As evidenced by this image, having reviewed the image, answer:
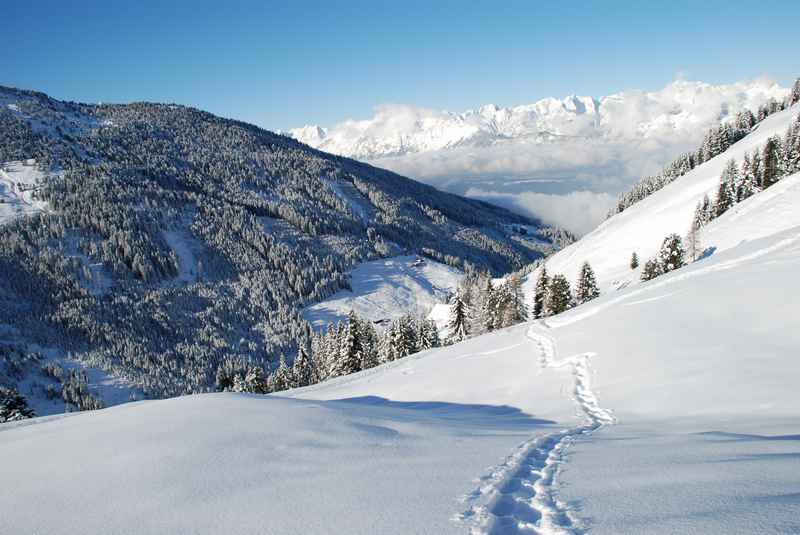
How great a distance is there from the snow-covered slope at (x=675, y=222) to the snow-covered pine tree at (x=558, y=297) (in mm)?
15890

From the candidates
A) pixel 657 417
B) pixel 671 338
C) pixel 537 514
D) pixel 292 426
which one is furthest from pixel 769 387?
pixel 292 426

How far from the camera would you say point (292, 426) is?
11.2 metres

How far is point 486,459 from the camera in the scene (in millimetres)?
8953

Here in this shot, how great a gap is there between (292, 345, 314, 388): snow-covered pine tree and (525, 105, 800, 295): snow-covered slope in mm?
49443

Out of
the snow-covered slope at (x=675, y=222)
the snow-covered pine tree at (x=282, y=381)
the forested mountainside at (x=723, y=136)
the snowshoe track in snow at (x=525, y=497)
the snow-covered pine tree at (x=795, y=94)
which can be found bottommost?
the snow-covered pine tree at (x=282, y=381)

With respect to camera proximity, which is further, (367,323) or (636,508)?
(367,323)

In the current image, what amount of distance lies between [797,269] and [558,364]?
14982mm

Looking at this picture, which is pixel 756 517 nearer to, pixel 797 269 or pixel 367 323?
pixel 797 269

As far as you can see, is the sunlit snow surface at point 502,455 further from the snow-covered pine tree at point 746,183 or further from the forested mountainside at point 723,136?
the forested mountainside at point 723,136

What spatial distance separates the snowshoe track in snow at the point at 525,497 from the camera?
5.50 m

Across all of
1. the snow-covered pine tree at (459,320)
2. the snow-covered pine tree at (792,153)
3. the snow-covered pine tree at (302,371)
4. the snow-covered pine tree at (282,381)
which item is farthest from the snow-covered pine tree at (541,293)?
the snow-covered pine tree at (792,153)

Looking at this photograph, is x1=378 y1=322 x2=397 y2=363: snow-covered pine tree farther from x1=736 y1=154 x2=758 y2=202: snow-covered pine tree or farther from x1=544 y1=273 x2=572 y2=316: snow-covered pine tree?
x1=736 y1=154 x2=758 y2=202: snow-covered pine tree

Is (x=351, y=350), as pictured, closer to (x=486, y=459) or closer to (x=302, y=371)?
(x=302, y=371)

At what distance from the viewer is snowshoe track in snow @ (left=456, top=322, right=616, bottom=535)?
550 cm
